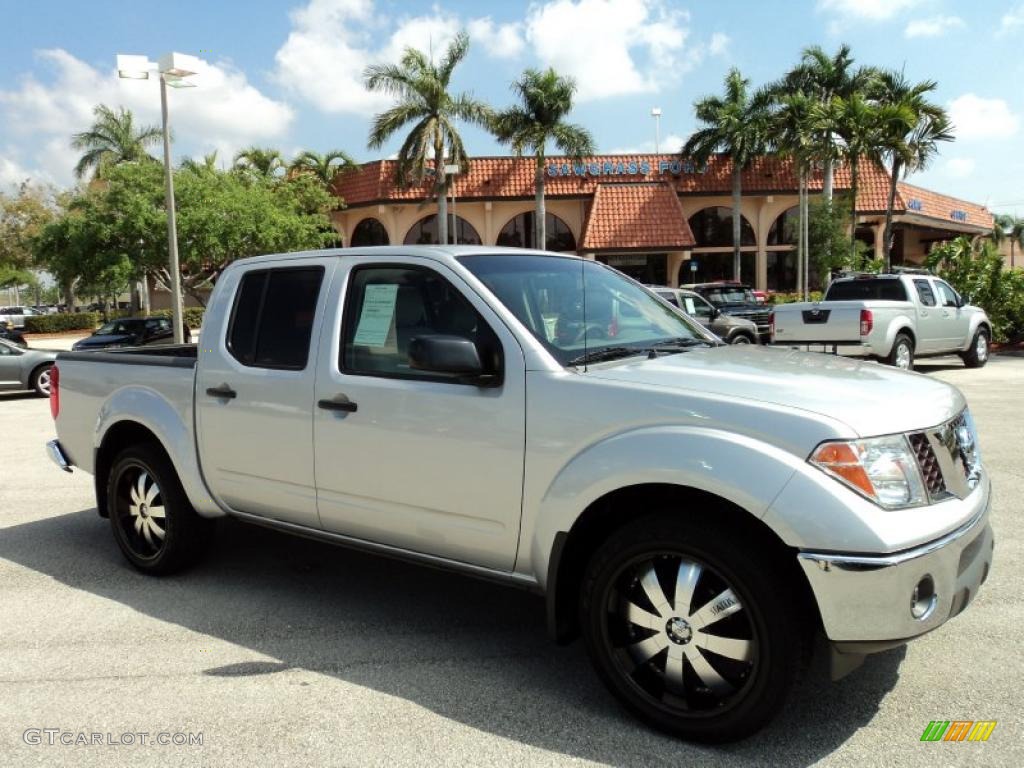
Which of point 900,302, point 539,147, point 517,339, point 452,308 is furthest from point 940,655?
point 539,147

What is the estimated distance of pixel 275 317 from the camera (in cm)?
441

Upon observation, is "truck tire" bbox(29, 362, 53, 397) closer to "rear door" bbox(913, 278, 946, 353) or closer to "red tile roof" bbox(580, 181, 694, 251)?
"rear door" bbox(913, 278, 946, 353)

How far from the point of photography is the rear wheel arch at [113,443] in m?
5.07

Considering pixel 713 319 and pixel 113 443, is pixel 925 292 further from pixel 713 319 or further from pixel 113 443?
pixel 113 443

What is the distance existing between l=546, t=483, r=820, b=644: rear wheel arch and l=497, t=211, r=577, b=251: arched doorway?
3803 centimetres

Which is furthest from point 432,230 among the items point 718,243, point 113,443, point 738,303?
point 113,443

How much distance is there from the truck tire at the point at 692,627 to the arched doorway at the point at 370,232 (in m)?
38.4

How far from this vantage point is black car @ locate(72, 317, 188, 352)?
23.0 meters

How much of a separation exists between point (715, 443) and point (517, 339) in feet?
3.12

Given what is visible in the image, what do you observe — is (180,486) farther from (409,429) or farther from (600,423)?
(600,423)

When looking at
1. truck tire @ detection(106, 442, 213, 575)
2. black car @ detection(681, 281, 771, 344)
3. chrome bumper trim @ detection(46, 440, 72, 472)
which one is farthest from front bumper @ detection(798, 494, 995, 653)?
black car @ detection(681, 281, 771, 344)

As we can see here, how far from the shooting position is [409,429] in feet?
12.1

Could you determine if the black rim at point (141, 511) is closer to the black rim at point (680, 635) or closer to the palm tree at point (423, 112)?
the black rim at point (680, 635)

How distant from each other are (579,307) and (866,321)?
11.7 m
